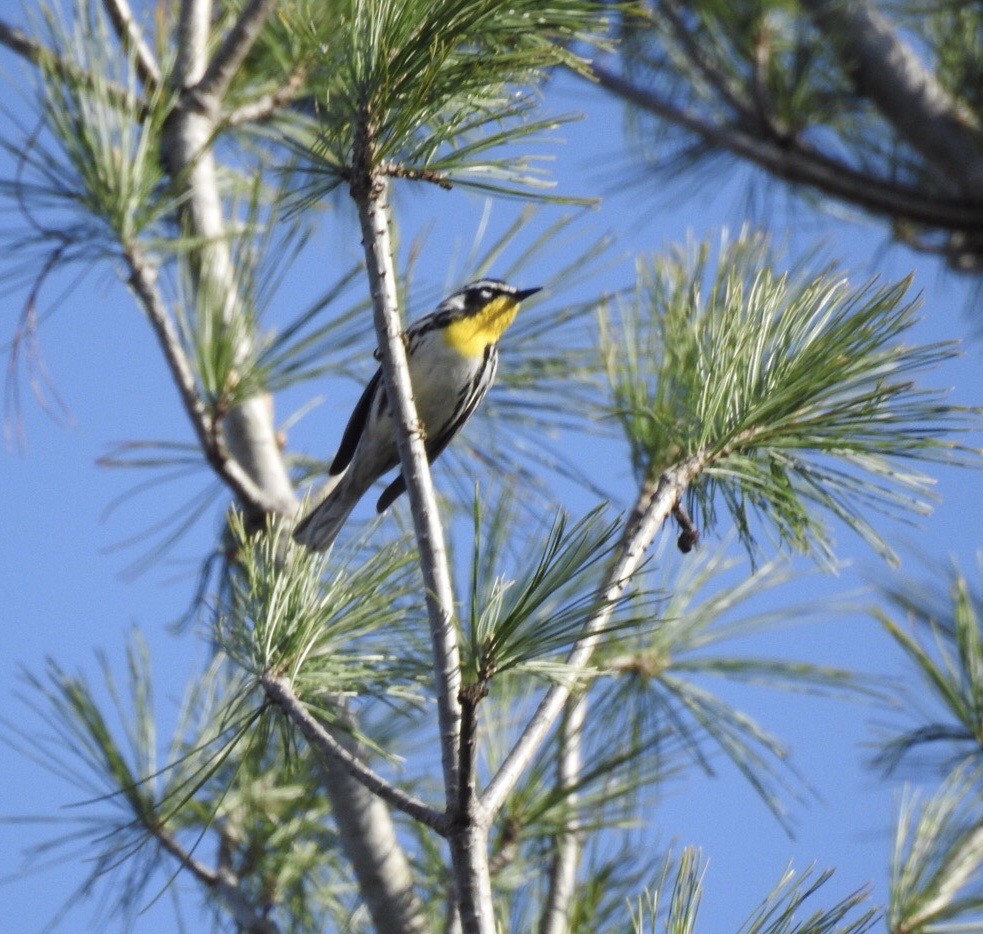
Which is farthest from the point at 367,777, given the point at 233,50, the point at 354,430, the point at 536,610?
the point at 233,50

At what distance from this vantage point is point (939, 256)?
3.65 metres

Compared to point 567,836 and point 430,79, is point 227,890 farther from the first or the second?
point 430,79

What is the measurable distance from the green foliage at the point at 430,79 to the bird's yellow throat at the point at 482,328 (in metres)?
0.75

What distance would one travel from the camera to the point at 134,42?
2160mm

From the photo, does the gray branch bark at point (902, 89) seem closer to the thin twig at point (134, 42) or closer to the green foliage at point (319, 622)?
the thin twig at point (134, 42)

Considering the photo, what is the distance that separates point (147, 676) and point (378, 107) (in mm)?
1024

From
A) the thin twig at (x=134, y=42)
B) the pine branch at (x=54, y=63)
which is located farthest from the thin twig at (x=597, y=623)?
the thin twig at (x=134, y=42)

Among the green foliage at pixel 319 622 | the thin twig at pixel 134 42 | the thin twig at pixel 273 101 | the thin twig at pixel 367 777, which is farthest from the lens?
the thin twig at pixel 273 101

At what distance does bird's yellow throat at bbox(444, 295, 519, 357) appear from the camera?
229 cm

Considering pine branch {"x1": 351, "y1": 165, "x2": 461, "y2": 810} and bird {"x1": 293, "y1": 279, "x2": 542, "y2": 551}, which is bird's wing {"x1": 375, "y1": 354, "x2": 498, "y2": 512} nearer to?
bird {"x1": 293, "y1": 279, "x2": 542, "y2": 551}

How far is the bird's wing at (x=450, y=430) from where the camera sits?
7.39ft

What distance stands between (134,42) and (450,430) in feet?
A: 2.58

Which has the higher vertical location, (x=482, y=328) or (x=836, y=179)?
(x=836, y=179)

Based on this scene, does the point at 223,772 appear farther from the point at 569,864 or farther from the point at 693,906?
the point at 693,906
